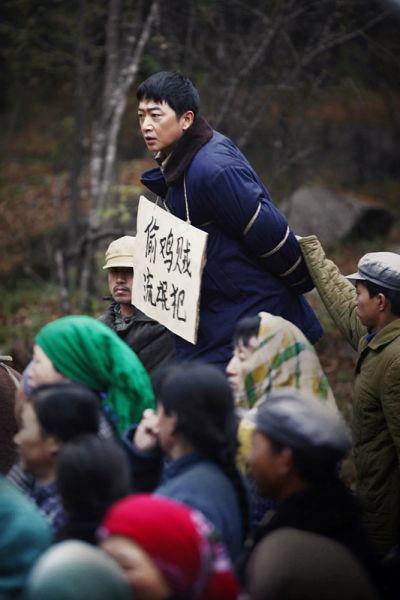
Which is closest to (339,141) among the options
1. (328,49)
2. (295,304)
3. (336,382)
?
(328,49)

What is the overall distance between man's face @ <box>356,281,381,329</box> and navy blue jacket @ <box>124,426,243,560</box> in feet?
6.05

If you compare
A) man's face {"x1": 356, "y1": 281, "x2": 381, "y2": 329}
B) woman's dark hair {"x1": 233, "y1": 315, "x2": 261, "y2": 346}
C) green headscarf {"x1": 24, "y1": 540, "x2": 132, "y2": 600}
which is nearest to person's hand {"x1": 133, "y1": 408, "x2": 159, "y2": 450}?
woman's dark hair {"x1": 233, "y1": 315, "x2": 261, "y2": 346}

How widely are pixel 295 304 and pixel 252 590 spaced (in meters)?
2.34

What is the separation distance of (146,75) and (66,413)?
8816 mm

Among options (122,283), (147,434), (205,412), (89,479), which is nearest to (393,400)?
(147,434)

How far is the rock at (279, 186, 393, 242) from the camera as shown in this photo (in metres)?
15.1

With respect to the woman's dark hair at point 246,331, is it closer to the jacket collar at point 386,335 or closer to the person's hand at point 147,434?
the person's hand at point 147,434

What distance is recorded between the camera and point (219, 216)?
222 inches

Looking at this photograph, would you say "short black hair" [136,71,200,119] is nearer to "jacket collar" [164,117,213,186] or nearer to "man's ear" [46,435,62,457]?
"jacket collar" [164,117,213,186]

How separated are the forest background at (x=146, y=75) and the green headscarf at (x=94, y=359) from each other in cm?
504

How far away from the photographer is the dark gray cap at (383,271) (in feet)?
19.0

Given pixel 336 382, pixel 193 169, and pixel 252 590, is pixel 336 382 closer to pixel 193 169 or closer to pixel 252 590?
pixel 193 169

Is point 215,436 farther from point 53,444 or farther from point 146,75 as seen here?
point 146,75

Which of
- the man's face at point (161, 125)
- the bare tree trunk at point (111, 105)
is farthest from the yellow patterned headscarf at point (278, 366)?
the bare tree trunk at point (111, 105)
